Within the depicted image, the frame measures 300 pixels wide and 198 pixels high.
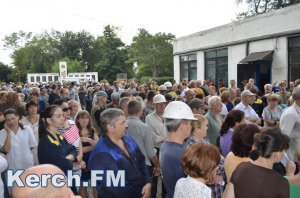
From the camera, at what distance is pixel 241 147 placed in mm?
3293

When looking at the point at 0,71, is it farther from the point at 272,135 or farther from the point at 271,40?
the point at 272,135

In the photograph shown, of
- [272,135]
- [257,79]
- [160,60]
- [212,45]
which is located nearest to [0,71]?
[160,60]

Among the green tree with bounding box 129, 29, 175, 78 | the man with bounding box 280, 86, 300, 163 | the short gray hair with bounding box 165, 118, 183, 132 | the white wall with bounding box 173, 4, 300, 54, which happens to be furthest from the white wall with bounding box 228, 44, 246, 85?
the green tree with bounding box 129, 29, 175, 78

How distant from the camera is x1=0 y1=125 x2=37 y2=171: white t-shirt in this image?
15.3 feet

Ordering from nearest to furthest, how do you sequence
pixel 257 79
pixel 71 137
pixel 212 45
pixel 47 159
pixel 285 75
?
pixel 47 159 → pixel 71 137 → pixel 285 75 → pixel 257 79 → pixel 212 45

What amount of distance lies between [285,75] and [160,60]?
37.3 m

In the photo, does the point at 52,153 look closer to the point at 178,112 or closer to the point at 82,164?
the point at 82,164

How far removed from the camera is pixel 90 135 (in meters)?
5.43

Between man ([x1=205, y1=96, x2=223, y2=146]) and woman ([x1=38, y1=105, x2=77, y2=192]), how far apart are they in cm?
227

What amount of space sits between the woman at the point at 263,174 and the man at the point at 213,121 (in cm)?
240

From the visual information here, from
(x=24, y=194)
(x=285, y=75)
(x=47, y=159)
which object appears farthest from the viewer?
(x=285, y=75)

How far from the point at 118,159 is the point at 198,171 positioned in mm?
1033

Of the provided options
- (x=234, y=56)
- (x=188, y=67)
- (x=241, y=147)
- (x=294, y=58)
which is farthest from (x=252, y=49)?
(x=241, y=147)

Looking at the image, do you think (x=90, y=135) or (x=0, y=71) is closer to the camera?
(x=90, y=135)
